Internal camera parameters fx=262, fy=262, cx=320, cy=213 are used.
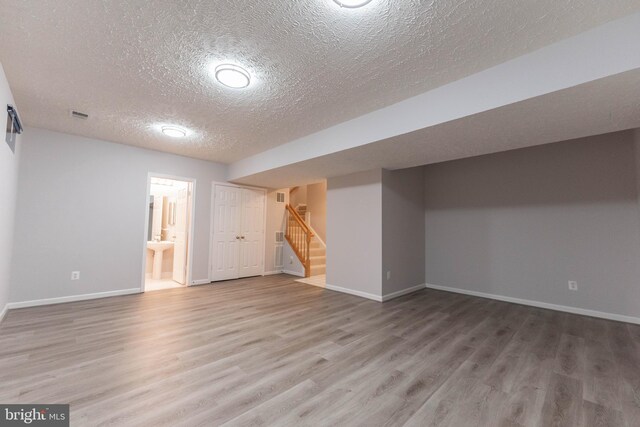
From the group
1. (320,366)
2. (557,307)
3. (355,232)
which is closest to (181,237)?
(355,232)

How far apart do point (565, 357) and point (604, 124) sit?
7.32 feet

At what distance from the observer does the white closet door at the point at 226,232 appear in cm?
571

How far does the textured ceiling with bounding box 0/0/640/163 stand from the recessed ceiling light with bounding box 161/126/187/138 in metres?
0.46

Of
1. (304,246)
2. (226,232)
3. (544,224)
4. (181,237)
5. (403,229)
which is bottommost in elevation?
(304,246)

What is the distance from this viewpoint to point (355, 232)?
480 cm

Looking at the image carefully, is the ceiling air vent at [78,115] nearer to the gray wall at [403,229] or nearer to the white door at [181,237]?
the white door at [181,237]

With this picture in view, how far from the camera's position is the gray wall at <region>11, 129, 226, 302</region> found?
375 centimetres

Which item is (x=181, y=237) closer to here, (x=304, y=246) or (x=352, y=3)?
(x=304, y=246)

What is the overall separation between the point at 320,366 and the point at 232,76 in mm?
2672

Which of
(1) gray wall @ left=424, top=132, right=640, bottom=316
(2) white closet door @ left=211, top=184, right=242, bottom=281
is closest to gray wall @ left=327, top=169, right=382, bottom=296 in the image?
(1) gray wall @ left=424, top=132, right=640, bottom=316

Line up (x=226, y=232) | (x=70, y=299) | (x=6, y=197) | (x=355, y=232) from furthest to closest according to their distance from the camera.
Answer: (x=226, y=232) → (x=355, y=232) → (x=70, y=299) → (x=6, y=197)

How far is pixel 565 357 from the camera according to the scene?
8.00 feet

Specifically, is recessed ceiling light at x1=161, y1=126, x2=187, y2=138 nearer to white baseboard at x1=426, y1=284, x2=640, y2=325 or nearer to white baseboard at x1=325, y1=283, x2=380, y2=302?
white baseboard at x1=325, y1=283, x2=380, y2=302

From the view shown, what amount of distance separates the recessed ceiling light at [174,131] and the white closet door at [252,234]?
2399mm
